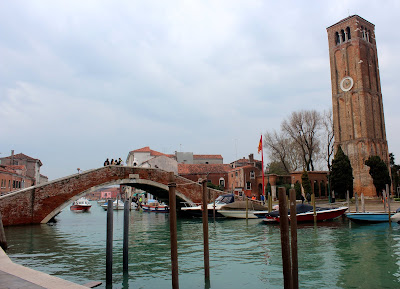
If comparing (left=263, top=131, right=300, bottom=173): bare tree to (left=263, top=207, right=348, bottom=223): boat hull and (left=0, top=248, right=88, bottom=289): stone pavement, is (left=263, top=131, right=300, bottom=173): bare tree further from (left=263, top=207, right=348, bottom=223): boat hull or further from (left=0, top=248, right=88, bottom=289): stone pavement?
(left=0, top=248, right=88, bottom=289): stone pavement

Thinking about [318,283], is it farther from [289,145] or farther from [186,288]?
[289,145]

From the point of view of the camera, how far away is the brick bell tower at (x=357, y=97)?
29844 millimetres

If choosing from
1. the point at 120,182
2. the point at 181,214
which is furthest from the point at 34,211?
the point at 181,214

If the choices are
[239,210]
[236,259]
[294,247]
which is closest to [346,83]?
[239,210]

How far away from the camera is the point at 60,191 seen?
1906 centimetres

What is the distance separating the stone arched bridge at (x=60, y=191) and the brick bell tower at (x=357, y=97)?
16749mm

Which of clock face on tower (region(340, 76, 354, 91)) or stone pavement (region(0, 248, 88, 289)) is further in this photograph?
clock face on tower (region(340, 76, 354, 91))

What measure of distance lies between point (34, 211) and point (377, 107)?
2927 centimetres

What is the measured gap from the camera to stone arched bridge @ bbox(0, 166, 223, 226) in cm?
1752

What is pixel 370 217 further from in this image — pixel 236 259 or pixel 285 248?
pixel 285 248

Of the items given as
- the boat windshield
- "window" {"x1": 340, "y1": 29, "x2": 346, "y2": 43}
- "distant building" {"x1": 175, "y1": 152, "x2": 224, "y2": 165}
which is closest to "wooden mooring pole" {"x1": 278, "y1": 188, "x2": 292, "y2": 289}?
the boat windshield

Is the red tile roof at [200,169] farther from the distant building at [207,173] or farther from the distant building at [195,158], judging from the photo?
the distant building at [195,158]

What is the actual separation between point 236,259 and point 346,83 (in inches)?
1085

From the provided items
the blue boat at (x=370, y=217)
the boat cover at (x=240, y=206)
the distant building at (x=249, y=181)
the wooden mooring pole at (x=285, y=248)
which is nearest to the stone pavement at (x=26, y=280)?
the wooden mooring pole at (x=285, y=248)
